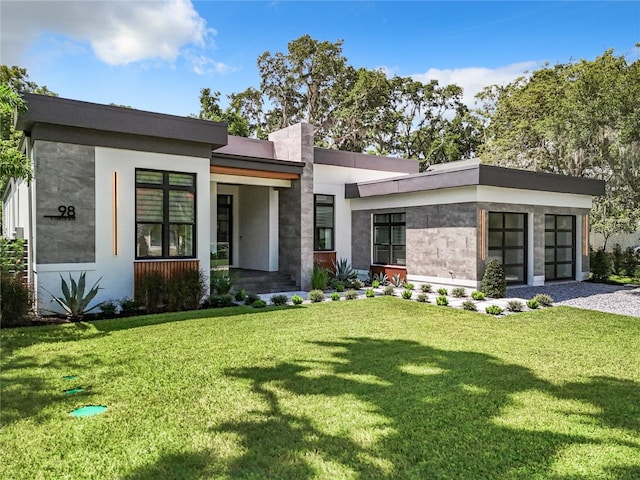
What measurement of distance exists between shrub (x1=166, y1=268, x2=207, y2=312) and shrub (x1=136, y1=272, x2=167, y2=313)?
0.50 ft

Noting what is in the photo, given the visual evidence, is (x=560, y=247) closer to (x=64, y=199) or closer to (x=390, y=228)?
(x=390, y=228)

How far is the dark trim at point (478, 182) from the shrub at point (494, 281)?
7.62 feet

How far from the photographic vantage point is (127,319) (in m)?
8.37

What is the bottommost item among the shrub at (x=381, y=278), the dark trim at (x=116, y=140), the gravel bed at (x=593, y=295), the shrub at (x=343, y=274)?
the gravel bed at (x=593, y=295)

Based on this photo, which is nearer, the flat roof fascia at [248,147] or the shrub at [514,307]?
the shrub at [514,307]

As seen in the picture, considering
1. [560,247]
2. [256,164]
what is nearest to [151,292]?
[256,164]

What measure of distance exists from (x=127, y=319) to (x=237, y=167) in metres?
5.21

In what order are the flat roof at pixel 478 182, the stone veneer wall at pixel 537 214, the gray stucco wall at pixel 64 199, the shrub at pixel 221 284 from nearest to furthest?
the gray stucco wall at pixel 64 199 → the shrub at pixel 221 284 → the flat roof at pixel 478 182 → the stone veneer wall at pixel 537 214

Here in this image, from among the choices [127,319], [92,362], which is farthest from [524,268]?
[92,362]

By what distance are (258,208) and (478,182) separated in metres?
7.25

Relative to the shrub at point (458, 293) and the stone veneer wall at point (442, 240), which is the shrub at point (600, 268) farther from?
the shrub at point (458, 293)

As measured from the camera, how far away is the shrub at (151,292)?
9.20 meters

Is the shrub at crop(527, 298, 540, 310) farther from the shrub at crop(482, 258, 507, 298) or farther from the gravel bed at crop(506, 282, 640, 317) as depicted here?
the shrub at crop(482, 258, 507, 298)

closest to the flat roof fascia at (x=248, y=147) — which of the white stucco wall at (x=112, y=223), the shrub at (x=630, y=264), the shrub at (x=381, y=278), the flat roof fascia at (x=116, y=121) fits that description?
the flat roof fascia at (x=116, y=121)
